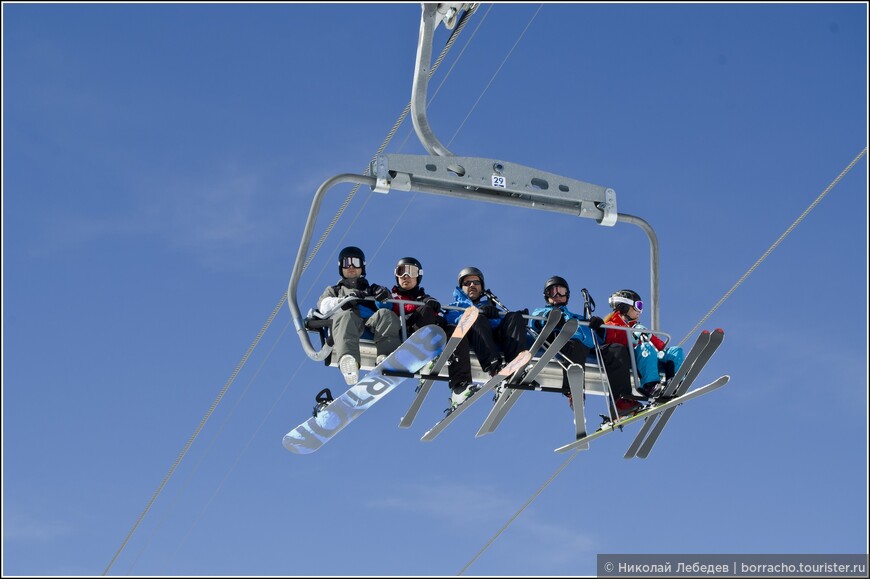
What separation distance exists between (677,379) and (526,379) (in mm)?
1311

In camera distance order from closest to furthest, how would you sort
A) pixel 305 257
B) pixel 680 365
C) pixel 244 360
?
1. pixel 305 257
2. pixel 680 365
3. pixel 244 360

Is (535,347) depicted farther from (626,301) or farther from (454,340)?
(626,301)

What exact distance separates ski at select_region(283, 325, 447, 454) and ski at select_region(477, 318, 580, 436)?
80cm

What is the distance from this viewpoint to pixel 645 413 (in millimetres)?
14742

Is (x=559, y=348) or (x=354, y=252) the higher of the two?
(x=354, y=252)

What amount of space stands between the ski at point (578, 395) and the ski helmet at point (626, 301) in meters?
1.01

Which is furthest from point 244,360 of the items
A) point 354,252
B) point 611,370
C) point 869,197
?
point 869,197

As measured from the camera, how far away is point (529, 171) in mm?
14188

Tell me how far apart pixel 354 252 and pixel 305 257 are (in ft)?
3.56

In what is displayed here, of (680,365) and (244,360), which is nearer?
(680,365)

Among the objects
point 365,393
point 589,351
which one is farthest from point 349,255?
point 589,351

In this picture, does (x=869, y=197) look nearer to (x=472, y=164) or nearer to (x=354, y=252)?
(x=472, y=164)

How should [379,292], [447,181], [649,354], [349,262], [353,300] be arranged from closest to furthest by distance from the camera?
[447,181]
[353,300]
[379,292]
[649,354]
[349,262]

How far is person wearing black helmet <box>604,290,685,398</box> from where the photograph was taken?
14.8 metres
